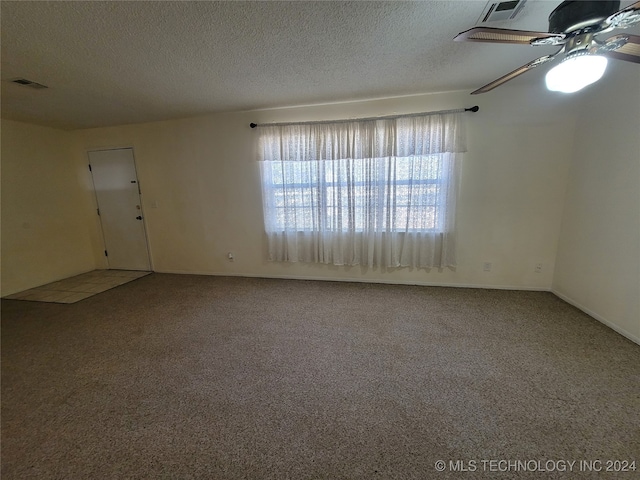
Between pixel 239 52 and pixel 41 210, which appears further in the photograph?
pixel 41 210

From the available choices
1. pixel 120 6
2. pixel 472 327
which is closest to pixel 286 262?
pixel 472 327

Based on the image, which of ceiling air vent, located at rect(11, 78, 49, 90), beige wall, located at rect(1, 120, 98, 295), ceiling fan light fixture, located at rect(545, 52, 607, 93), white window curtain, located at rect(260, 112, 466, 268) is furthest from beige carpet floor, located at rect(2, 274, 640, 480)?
ceiling air vent, located at rect(11, 78, 49, 90)

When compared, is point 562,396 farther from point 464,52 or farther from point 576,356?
point 464,52

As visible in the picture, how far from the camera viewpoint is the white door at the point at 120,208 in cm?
405

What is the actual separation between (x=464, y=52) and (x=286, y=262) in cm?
308

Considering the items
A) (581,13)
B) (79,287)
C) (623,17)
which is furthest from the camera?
(79,287)

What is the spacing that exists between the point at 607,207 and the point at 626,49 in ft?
4.95

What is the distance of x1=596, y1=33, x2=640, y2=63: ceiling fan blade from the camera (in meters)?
1.23

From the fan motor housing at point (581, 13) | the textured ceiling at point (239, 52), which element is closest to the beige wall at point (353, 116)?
the textured ceiling at point (239, 52)

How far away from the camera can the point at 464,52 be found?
204 centimetres

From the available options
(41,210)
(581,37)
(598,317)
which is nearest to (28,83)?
(41,210)

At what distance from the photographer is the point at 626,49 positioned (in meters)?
1.38

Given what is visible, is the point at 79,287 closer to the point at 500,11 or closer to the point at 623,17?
the point at 500,11

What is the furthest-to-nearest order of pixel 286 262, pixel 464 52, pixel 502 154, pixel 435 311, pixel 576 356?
1. pixel 286 262
2. pixel 502 154
3. pixel 435 311
4. pixel 464 52
5. pixel 576 356
